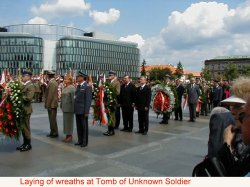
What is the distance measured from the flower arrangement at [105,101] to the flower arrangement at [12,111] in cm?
281

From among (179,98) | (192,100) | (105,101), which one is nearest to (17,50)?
(179,98)

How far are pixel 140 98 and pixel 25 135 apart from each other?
4401mm

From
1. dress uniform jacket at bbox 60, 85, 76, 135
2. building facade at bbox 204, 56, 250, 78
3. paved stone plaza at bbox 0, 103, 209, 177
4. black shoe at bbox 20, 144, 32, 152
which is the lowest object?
paved stone plaza at bbox 0, 103, 209, 177

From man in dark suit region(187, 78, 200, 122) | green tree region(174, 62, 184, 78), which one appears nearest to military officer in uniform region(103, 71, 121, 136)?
man in dark suit region(187, 78, 200, 122)

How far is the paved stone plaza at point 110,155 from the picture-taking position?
6.51 metres

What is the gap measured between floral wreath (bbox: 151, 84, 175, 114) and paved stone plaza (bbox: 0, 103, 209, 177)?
241 cm

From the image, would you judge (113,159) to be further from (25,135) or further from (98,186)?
(98,186)

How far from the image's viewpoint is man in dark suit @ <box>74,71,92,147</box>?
9047mm

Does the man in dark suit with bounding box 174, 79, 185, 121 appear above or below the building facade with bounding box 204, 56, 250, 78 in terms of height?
below

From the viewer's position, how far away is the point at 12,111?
8.00 metres

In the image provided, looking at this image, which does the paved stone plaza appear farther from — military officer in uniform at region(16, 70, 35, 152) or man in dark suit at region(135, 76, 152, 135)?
man in dark suit at region(135, 76, 152, 135)

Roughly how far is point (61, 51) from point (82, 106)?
101779mm

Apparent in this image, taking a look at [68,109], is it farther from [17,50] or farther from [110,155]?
[17,50]

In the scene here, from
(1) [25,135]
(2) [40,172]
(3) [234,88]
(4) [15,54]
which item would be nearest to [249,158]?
(3) [234,88]
